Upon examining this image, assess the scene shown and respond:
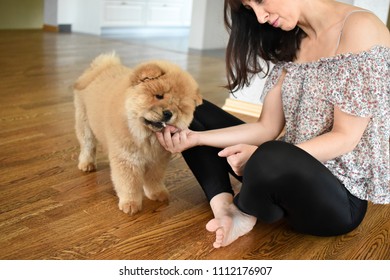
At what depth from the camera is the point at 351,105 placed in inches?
47.1

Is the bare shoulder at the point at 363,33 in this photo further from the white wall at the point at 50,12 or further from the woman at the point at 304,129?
the white wall at the point at 50,12

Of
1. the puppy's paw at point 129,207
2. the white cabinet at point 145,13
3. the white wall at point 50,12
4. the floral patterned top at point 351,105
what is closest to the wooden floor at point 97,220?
the puppy's paw at point 129,207

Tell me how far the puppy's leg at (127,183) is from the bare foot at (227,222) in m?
0.26

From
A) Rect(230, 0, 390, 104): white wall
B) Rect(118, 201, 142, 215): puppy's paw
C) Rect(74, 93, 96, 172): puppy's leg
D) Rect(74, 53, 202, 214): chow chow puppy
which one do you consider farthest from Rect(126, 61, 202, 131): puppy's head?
Rect(230, 0, 390, 104): white wall

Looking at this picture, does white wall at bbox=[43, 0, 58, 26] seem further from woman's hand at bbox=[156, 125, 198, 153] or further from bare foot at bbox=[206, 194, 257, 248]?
bare foot at bbox=[206, 194, 257, 248]

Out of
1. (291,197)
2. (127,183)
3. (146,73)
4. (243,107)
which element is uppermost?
(146,73)

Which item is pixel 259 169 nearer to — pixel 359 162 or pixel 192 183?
pixel 359 162

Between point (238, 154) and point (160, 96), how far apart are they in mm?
295

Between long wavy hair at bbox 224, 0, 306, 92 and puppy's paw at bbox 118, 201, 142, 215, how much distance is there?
54cm

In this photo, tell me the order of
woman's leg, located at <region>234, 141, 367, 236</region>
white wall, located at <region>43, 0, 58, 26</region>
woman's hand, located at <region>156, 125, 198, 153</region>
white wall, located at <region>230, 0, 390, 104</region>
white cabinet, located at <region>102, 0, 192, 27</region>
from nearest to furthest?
woman's leg, located at <region>234, 141, 367, 236</region>, woman's hand, located at <region>156, 125, 198, 153</region>, white wall, located at <region>230, 0, 390, 104</region>, white wall, located at <region>43, 0, 58, 26</region>, white cabinet, located at <region>102, 0, 192, 27</region>

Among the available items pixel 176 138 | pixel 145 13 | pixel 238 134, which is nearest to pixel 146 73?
pixel 176 138

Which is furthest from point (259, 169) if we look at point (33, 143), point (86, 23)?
point (86, 23)

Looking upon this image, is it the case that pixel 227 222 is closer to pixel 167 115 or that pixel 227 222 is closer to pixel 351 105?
pixel 167 115

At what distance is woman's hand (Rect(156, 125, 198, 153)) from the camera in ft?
4.66
